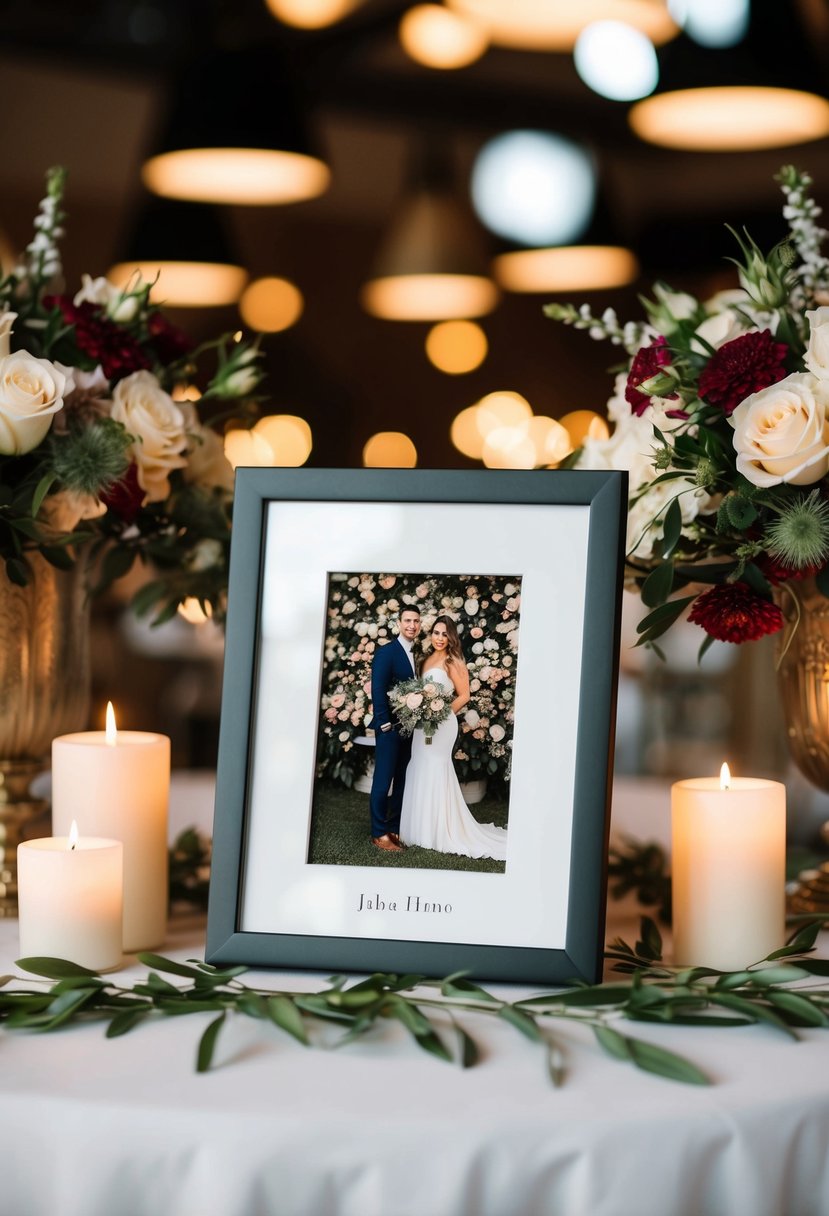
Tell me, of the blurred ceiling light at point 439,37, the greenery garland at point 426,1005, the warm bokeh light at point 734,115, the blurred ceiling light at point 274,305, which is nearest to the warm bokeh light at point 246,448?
the greenery garland at point 426,1005

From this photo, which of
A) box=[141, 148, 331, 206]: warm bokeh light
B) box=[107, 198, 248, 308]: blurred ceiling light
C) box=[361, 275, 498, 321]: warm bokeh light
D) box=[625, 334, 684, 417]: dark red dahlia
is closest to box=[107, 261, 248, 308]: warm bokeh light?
box=[107, 198, 248, 308]: blurred ceiling light

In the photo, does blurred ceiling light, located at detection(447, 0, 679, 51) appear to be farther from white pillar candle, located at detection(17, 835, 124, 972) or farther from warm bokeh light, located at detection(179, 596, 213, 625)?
white pillar candle, located at detection(17, 835, 124, 972)

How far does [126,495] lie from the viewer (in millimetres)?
1035

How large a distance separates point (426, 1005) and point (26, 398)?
0.56 m

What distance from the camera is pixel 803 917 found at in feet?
3.22

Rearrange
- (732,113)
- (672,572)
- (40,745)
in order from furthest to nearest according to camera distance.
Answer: (732,113), (40,745), (672,572)

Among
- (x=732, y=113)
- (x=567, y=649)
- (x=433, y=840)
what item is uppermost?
(x=732, y=113)

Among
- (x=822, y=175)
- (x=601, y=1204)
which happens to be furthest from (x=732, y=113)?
(x=601, y=1204)

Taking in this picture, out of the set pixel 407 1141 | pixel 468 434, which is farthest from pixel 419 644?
pixel 468 434

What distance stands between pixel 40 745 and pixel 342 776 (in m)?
0.38

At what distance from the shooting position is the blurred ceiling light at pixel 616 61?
113 inches

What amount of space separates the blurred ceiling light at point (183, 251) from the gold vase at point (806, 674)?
1713 mm

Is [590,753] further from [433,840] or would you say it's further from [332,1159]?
[332,1159]

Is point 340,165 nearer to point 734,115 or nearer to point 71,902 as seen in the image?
point 734,115
